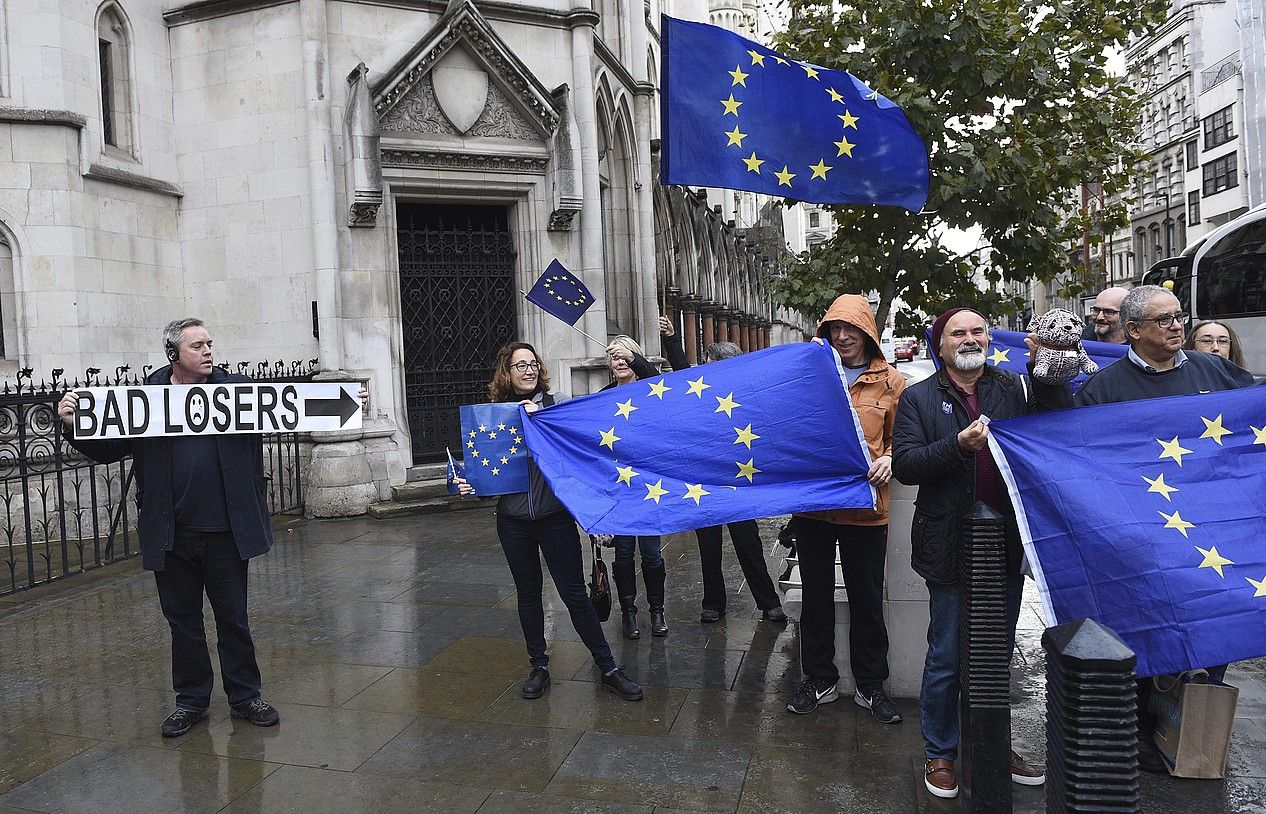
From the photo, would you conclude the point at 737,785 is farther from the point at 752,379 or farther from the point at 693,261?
the point at 693,261

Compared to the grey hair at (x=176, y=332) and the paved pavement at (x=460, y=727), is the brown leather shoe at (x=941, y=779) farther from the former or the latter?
the grey hair at (x=176, y=332)

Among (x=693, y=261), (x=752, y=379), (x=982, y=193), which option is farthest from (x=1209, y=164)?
(x=752, y=379)

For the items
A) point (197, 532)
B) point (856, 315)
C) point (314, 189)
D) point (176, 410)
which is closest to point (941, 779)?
point (856, 315)

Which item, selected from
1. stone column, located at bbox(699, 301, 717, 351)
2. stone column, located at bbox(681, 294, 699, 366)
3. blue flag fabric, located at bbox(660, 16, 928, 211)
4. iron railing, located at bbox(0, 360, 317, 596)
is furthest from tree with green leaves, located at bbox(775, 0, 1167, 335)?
stone column, located at bbox(699, 301, 717, 351)

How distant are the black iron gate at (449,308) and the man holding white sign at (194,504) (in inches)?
307

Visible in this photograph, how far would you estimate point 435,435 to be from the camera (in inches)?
539

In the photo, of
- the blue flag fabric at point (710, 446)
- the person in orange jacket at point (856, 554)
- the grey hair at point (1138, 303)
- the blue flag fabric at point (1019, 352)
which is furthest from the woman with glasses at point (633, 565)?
the grey hair at point (1138, 303)

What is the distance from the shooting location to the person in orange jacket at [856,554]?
524 cm

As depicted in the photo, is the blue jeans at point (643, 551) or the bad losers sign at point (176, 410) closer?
the bad losers sign at point (176, 410)

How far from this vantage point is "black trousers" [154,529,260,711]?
545 cm

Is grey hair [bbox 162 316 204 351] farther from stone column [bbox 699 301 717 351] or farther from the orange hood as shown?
stone column [bbox 699 301 717 351]

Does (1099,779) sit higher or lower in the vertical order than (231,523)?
lower

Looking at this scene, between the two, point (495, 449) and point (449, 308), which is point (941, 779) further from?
point (449, 308)

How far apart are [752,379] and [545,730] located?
7.44 ft
